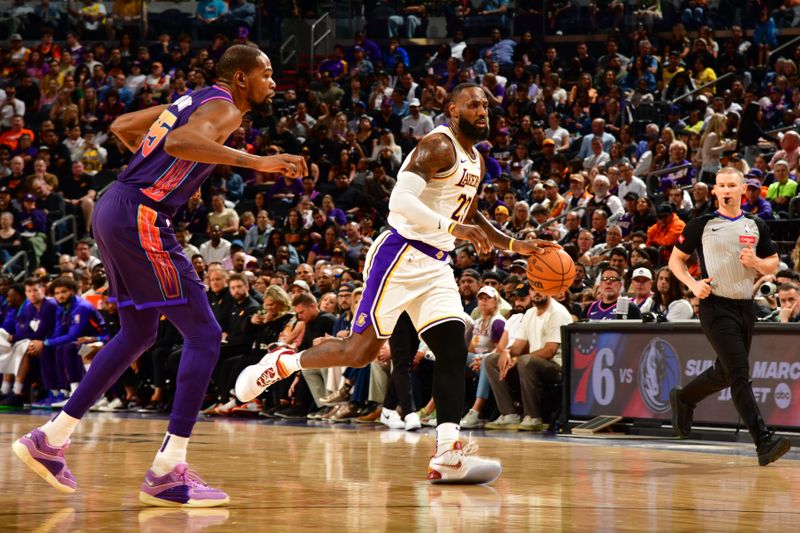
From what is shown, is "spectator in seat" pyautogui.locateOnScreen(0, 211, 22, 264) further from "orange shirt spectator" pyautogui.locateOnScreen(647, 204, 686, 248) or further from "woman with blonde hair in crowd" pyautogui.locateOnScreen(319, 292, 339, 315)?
"orange shirt spectator" pyautogui.locateOnScreen(647, 204, 686, 248)

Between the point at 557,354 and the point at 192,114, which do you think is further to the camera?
the point at 557,354

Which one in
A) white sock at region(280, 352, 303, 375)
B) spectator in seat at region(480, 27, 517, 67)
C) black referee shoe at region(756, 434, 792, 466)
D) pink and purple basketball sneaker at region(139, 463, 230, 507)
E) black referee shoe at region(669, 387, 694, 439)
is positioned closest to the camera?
pink and purple basketball sneaker at region(139, 463, 230, 507)

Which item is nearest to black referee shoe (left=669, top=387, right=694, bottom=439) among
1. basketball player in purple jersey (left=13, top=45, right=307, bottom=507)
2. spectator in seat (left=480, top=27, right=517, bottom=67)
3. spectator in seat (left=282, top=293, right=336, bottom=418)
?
basketball player in purple jersey (left=13, top=45, right=307, bottom=507)

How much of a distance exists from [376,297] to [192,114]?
153 cm

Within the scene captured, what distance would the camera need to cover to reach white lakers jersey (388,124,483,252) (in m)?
6.27

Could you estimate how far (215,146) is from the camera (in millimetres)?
5062

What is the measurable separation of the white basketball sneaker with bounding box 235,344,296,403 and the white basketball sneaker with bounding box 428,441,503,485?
1.00 metres

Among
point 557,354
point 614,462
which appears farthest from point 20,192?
point 614,462

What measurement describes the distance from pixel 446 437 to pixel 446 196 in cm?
128

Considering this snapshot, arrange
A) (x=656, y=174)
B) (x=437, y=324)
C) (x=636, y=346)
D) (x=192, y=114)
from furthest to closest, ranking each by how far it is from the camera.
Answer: (x=656, y=174) → (x=636, y=346) → (x=437, y=324) → (x=192, y=114)

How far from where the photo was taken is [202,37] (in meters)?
25.3

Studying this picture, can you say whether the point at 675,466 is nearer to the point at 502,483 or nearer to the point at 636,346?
the point at 502,483

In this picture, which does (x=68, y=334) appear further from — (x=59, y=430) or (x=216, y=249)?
(x=59, y=430)

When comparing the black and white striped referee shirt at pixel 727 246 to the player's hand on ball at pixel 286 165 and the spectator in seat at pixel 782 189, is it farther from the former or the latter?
the spectator in seat at pixel 782 189
